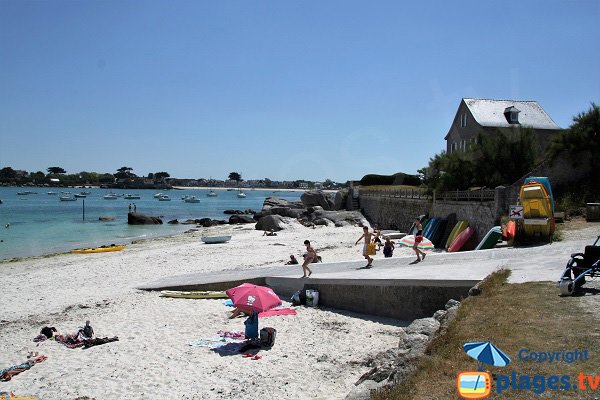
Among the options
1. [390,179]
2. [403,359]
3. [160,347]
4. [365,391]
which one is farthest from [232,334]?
[390,179]

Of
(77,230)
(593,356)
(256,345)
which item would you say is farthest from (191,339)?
(77,230)

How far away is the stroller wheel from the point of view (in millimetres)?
8234

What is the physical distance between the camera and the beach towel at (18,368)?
8936 mm

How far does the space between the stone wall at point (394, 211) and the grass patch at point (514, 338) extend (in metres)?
22.5

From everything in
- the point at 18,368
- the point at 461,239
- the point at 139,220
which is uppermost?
the point at 461,239

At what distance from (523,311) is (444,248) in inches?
671

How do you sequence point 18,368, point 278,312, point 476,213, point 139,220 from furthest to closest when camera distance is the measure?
point 139,220, point 476,213, point 278,312, point 18,368

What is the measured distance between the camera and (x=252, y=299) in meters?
10.8

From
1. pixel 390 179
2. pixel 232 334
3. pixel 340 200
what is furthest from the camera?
pixel 390 179

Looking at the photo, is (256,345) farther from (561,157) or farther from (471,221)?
(561,157)

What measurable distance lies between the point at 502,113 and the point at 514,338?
35118mm
